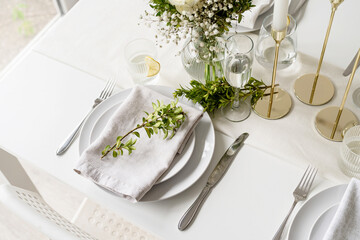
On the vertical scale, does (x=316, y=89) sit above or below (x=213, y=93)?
above

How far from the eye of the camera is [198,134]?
1131 millimetres

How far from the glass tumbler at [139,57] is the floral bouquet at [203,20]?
0.15 meters

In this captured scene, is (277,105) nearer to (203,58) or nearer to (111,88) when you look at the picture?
(203,58)

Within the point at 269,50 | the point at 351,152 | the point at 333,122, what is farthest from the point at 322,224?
the point at 269,50

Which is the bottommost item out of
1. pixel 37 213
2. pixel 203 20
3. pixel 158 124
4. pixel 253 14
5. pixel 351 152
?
pixel 37 213

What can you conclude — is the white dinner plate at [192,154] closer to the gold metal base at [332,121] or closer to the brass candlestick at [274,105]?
the brass candlestick at [274,105]

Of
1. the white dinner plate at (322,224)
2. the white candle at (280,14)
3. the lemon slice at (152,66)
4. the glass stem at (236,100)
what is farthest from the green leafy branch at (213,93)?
the white dinner plate at (322,224)

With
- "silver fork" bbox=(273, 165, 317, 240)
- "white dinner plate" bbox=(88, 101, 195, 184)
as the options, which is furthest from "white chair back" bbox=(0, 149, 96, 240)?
"silver fork" bbox=(273, 165, 317, 240)

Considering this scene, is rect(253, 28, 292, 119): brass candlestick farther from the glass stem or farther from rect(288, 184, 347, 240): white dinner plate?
rect(288, 184, 347, 240): white dinner plate

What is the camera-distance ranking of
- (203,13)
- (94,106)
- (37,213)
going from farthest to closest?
(94,106) < (203,13) < (37,213)

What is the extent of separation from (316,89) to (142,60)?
1.65 feet

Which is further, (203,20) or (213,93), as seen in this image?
(213,93)

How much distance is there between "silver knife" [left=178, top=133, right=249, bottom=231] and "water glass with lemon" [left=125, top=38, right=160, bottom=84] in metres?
0.32

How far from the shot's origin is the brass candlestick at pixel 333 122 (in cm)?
111
